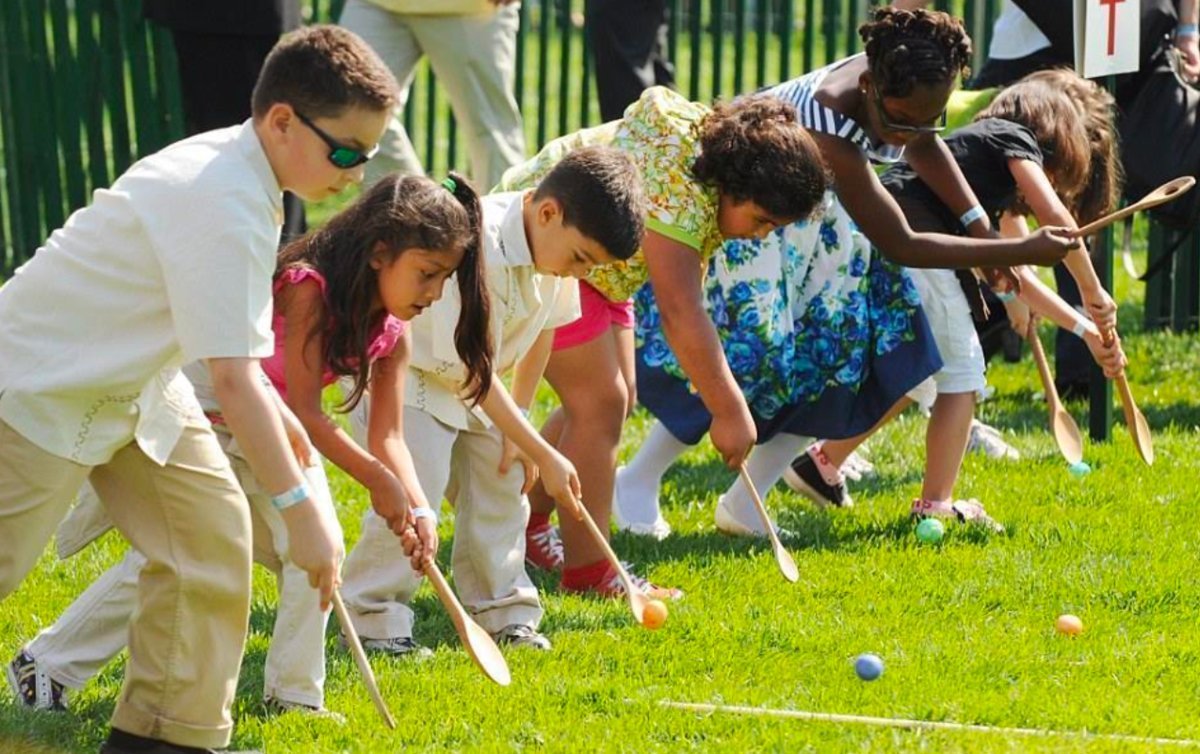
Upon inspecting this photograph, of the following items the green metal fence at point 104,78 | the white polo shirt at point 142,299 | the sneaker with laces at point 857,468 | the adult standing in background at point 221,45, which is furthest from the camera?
the green metal fence at point 104,78

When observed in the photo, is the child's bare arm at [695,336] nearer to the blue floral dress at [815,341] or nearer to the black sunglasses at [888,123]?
the black sunglasses at [888,123]

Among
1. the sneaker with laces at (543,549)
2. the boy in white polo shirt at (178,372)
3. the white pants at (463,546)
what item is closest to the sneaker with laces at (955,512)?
the sneaker with laces at (543,549)

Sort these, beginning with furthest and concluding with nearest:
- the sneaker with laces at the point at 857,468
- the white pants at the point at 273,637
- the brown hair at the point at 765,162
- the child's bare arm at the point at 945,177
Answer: the sneaker with laces at the point at 857,468, the child's bare arm at the point at 945,177, the brown hair at the point at 765,162, the white pants at the point at 273,637

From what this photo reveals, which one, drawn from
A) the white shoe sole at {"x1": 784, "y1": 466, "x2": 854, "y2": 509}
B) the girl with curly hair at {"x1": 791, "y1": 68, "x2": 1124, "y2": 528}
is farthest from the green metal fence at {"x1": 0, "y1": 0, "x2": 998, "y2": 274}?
the white shoe sole at {"x1": 784, "y1": 466, "x2": 854, "y2": 509}

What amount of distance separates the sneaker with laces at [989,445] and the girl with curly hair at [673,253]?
70.1 inches

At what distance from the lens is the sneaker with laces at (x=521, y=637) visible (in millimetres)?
4484

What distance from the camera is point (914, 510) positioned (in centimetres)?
564

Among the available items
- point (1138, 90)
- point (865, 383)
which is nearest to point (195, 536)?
point (865, 383)

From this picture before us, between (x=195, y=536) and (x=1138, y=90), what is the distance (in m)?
4.64

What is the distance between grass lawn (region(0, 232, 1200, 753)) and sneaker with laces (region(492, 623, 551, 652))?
6 centimetres

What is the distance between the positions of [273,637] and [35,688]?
50cm

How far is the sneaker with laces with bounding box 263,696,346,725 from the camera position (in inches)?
156

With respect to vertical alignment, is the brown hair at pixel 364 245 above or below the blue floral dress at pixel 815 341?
above

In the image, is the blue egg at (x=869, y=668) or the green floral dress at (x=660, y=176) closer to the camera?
the blue egg at (x=869, y=668)
